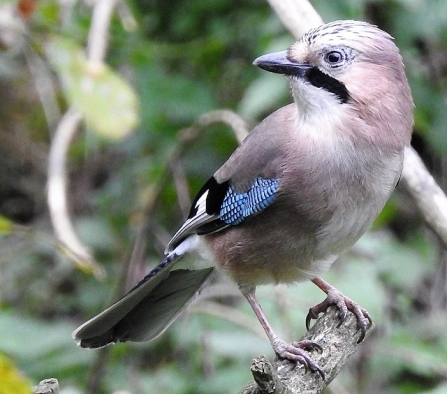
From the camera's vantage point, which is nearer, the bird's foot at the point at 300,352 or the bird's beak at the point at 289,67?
the bird's foot at the point at 300,352

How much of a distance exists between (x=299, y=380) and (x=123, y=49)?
299cm

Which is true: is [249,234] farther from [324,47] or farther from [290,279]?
[324,47]

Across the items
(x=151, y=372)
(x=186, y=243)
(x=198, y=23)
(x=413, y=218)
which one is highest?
(x=198, y=23)

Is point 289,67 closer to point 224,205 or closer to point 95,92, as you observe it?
point 224,205

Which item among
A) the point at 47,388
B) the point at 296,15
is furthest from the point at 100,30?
the point at 47,388

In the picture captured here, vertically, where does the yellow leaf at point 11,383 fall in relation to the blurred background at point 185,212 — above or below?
above

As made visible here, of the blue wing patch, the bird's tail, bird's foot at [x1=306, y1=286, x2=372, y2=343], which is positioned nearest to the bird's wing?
the blue wing patch

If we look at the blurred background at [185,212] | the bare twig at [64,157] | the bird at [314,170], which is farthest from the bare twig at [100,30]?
the bird at [314,170]

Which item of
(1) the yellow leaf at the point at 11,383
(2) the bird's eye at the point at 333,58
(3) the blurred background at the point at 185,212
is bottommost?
(3) the blurred background at the point at 185,212

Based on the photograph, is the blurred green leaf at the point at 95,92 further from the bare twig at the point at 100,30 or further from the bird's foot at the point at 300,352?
the bird's foot at the point at 300,352

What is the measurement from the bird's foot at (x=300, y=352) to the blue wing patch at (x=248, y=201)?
51 cm

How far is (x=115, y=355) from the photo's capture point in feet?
14.8

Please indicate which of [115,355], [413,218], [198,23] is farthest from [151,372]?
[198,23]

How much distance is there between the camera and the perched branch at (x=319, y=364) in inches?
85.3
